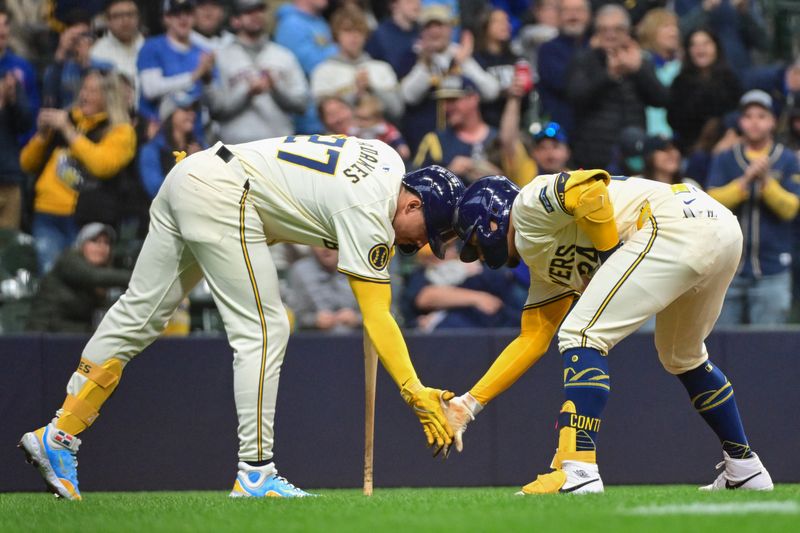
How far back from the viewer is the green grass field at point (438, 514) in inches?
162

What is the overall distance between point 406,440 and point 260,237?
2.55m

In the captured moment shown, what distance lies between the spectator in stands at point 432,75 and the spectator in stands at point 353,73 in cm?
12

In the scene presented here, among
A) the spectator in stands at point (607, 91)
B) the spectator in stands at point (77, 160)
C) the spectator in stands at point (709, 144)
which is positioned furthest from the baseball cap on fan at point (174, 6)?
the spectator in stands at point (709, 144)

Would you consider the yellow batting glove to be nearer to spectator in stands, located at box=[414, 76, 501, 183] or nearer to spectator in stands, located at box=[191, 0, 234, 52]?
spectator in stands, located at box=[414, 76, 501, 183]

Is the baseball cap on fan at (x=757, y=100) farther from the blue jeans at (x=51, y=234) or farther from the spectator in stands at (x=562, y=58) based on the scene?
the blue jeans at (x=51, y=234)

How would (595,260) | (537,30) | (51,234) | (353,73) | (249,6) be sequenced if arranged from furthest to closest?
(537,30) < (353,73) < (249,6) < (51,234) < (595,260)

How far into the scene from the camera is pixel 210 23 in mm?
9664

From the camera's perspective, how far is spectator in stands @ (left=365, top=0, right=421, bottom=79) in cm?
988

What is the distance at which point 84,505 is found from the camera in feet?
17.6

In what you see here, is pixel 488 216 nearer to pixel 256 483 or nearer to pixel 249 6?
pixel 256 483

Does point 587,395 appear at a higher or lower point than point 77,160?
lower

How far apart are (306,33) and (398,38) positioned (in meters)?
0.79

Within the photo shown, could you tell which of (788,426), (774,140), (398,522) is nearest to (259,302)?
(398,522)

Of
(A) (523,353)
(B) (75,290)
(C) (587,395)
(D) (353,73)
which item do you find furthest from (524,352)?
(D) (353,73)
